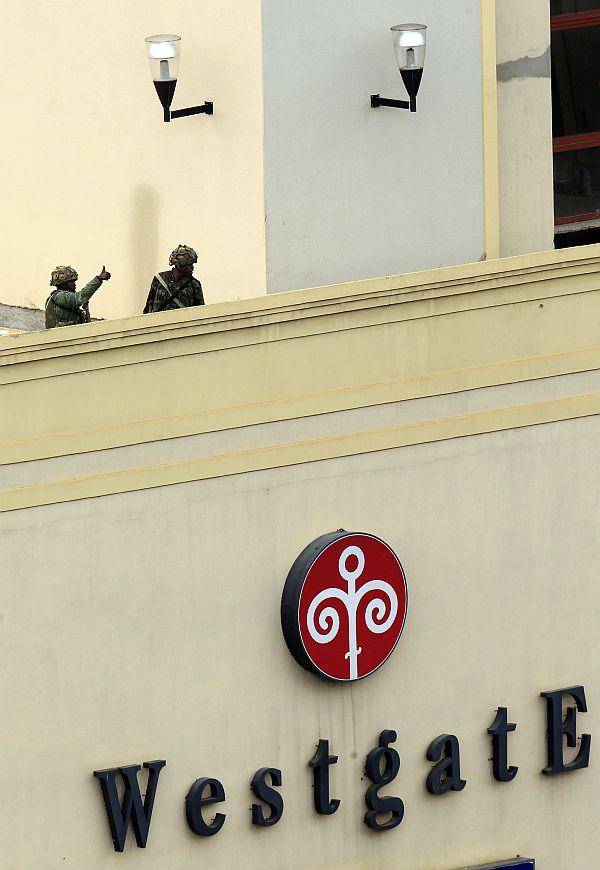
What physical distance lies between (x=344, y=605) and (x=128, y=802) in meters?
2.46

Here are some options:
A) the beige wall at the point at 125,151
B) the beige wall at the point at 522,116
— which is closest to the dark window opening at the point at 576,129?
the beige wall at the point at 522,116

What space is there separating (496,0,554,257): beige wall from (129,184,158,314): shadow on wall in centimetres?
356

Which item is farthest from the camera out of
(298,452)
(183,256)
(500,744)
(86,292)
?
(183,256)

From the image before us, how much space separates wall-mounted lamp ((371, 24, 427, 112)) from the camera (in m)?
19.9

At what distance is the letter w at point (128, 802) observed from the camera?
54.5 feet

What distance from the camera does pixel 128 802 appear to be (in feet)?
54.9

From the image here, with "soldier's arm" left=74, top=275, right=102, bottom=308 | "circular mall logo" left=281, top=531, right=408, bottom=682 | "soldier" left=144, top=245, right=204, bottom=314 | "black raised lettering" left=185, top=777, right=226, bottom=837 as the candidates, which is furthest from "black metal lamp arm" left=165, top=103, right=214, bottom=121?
"black raised lettering" left=185, top=777, right=226, bottom=837

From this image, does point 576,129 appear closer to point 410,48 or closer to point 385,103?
point 385,103

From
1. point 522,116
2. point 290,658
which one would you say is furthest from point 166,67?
point 290,658

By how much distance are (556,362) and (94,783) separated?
18.4 feet

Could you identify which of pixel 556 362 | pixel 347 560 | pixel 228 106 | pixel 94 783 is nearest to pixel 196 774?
pixel 94 783

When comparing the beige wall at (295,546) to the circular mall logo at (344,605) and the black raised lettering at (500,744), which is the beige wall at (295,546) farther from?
the circular mall logo at (344,605)

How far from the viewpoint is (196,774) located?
56.4ft

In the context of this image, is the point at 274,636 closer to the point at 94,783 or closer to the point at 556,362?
the point at 94,783
